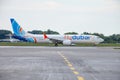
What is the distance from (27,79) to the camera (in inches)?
472

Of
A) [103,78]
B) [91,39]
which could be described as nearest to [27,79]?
[103,78]

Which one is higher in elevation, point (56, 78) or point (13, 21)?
point (13, 21)

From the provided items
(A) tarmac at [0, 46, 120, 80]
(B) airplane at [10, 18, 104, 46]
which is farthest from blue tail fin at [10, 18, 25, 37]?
(A) tarmac at [0, 46, 120, 80]

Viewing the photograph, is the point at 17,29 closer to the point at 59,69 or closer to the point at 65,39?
the point at 65,39

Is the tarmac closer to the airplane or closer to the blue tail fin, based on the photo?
the airplane

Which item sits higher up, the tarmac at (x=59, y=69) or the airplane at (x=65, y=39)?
the airplane at (x=65, y=39)

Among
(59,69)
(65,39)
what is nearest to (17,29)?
(65,39)

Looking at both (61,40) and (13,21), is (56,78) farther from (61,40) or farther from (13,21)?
(13,21)

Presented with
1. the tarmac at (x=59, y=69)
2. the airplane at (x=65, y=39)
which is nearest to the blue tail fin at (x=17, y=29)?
the airplane at (x=65, y=39)

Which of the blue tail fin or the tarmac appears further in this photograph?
the blue tail fin

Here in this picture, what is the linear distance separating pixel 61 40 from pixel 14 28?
11201 mm

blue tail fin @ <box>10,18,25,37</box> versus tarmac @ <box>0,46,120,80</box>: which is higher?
blue tail fin @ <box>10,18,25,37</box>

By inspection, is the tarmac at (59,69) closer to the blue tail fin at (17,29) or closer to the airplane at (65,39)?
the airplane at (65,39)

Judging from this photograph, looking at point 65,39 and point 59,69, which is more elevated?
point 65,39
